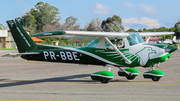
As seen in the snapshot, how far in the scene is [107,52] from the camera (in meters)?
9.45

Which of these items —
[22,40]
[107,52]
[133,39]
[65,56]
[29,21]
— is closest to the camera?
[133,39]

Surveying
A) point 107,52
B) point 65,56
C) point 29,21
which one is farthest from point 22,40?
point 29,21

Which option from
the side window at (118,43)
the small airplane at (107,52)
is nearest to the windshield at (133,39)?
the small airplane at (107,52)

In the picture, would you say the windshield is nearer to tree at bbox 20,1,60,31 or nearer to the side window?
the side window

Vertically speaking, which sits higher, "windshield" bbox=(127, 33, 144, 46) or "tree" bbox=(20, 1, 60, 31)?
"tree" bbox=(20, 1, 60, 31)

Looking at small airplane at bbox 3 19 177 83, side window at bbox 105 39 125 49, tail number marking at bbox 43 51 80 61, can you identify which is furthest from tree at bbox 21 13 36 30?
side window at bbox 105 39 125 49

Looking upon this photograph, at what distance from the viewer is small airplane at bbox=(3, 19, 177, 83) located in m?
8.88

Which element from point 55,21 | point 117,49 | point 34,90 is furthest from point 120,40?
point 55,21

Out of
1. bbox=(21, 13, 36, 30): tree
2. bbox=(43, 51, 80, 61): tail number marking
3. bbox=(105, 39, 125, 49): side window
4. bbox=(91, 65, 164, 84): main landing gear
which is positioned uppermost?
bbox=(21, 13, 36, 30): tree

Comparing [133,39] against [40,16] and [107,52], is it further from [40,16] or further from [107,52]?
[40,16]

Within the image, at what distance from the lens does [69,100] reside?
619 cm

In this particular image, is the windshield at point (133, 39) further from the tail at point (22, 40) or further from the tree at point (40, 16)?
the tree at point (40, 16)

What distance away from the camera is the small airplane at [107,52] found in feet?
29.1

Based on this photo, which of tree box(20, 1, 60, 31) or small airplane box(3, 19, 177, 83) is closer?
small airplane box(3, 19, 177, 83)
